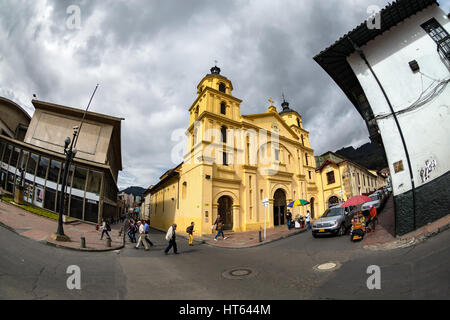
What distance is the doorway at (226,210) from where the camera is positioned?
20172 mm

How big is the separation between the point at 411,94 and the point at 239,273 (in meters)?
11.2

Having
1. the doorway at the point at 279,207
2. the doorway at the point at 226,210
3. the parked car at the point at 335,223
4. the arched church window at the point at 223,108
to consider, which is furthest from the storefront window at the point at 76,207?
the parked car at the point at 335,223

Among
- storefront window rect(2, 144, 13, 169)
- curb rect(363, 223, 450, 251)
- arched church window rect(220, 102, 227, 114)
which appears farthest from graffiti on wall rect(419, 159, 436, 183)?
storefront window rect(2, 144, 13, 169)

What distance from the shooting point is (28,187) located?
63.1ft

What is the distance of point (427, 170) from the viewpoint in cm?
853

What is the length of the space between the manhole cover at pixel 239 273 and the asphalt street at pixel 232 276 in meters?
0.03

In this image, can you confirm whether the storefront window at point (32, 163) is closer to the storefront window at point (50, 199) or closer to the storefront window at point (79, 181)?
the storefront window at point (50, 199)

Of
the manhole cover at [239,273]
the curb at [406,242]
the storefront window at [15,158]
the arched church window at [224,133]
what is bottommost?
the manhole cover at [239,273]

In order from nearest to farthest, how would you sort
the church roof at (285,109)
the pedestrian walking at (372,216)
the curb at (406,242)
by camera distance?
1. the curb at (406,242)
2. the pedestrian walking at (372,216)
3. the church roof at (285,109)

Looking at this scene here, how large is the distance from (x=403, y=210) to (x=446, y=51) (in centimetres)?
725

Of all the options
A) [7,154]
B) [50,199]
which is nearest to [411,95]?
[50,199]

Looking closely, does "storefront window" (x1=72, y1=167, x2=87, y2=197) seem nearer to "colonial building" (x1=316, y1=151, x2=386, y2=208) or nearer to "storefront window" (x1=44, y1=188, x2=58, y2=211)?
"storefront window" (x1=44, y1=188, x2=58, y2=211)
